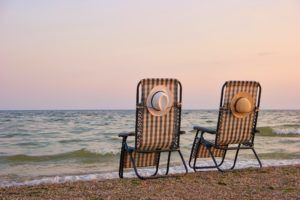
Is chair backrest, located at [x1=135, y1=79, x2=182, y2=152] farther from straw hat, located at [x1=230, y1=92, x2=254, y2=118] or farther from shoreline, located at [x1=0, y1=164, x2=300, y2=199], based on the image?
straw hat, located at [x1=230, y1=92, x2=254, y2=118]

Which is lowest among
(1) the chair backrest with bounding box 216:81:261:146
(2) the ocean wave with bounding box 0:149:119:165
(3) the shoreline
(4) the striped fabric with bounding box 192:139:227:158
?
(2) the ocean wave with bounding box 0:149:119:165

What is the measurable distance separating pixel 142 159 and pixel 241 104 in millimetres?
1621

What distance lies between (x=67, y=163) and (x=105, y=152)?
2.08 metres

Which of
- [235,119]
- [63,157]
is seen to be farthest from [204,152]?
[63,157]

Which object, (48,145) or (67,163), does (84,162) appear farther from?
(48,145)

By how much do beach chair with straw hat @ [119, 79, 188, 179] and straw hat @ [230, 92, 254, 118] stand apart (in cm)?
88

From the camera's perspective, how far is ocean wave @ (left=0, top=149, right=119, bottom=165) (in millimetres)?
10718

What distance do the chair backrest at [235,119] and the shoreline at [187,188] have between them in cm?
53

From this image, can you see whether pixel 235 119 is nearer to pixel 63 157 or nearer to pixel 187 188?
pixel 187 188

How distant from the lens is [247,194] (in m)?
4.72

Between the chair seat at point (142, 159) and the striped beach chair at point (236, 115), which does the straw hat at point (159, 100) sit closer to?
the chair seat at point (142, 159)

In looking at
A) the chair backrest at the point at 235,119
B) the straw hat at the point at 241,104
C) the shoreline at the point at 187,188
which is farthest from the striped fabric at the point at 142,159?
the straw hat at the point at 241,104

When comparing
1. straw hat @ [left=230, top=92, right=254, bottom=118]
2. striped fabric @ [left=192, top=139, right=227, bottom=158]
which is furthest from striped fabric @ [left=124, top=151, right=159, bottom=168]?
straw hat @ [left=230, top=92, right=254, bottom=118]

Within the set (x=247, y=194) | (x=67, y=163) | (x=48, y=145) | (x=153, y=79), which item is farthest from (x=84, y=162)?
(x=247, y=194)
